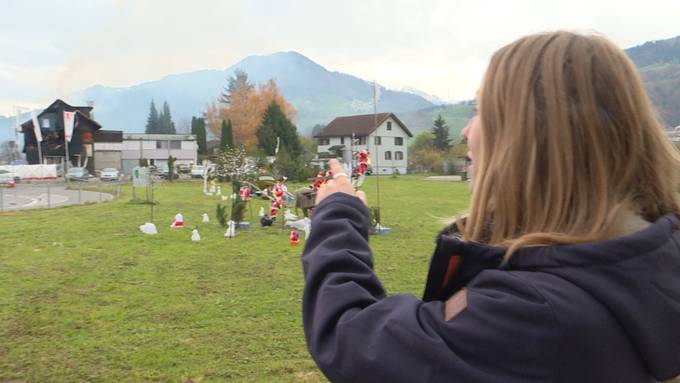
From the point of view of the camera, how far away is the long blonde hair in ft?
3.06

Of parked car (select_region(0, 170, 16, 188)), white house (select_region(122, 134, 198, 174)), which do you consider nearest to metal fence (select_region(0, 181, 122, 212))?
parked car (select_region(0, 170, 16, 188))

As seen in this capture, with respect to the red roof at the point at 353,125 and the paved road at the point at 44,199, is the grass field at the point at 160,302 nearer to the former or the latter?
the paved road at the point at 44,199

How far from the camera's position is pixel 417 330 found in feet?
2.91

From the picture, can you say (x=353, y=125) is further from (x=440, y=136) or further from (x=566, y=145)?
(x=566, y=145)

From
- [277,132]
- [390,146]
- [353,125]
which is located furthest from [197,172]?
[390,146]

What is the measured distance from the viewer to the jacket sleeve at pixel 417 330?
32.6 inches

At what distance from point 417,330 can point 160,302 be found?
5.23 m

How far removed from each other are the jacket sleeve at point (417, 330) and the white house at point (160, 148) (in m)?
57.8

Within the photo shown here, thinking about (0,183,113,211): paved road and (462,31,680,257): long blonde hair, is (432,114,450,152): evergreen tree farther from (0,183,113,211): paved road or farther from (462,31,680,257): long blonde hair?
(462,31,680,257): long blonde hair

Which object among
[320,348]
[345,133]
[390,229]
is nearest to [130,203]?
[390,229]

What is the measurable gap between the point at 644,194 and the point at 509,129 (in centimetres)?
31

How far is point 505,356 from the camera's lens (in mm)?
837

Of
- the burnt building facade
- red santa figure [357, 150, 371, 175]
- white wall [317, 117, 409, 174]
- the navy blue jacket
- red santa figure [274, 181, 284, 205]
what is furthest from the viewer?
white wall [317, 117, 409, 174]

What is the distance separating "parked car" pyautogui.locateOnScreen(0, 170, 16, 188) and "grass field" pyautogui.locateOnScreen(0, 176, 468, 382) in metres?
25.1
